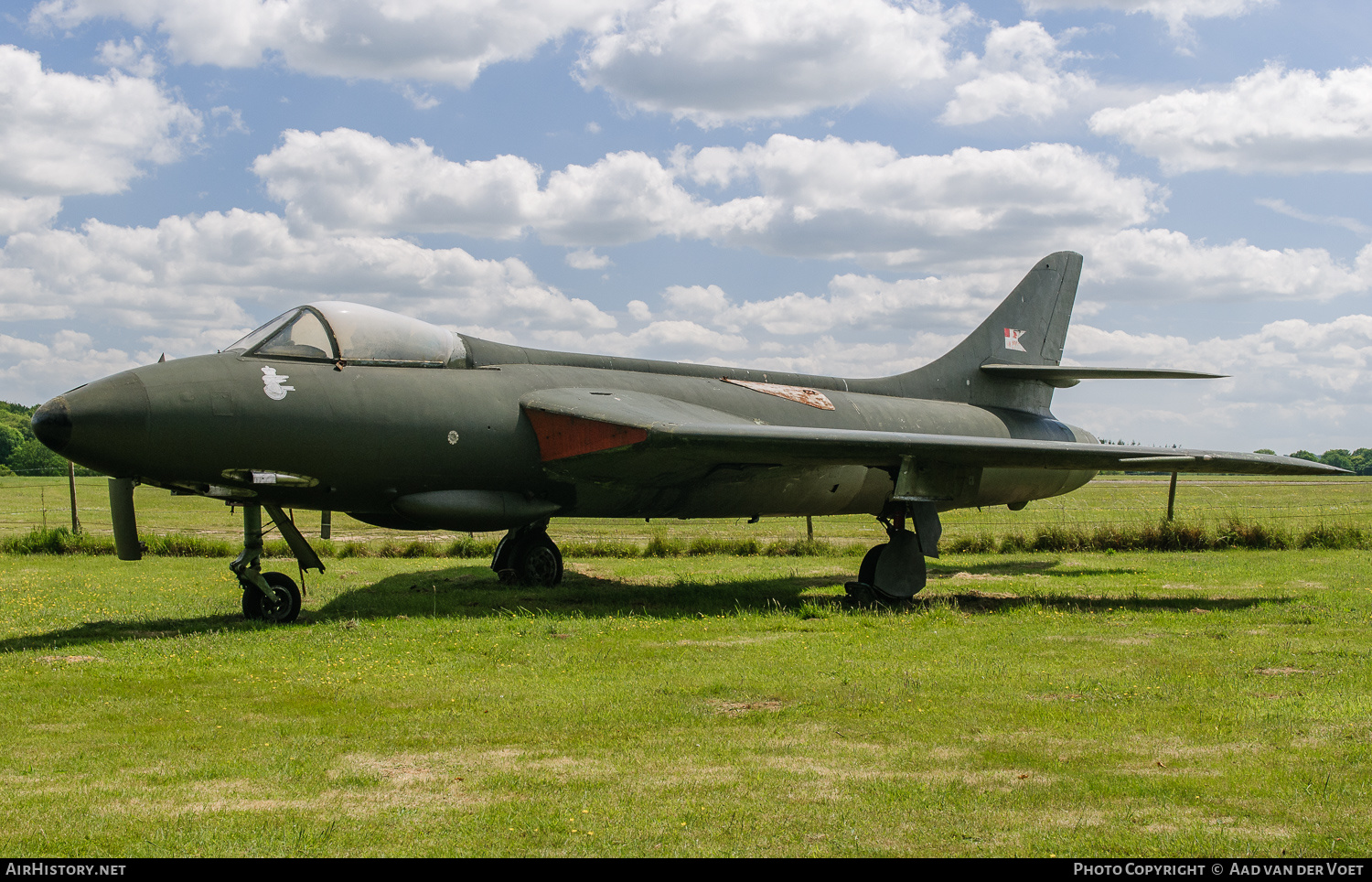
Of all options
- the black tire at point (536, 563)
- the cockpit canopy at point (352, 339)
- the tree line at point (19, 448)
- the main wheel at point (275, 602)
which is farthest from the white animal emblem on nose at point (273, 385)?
the tree line at point (19, 448)

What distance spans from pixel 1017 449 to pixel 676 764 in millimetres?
7715

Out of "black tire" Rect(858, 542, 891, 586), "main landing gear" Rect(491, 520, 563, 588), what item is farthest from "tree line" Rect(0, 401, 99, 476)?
"black tire" Rect(858, 542, 891, 586)

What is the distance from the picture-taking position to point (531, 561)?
48.7 ft

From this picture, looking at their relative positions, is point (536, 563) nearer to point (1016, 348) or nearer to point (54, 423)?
point (54, 423)

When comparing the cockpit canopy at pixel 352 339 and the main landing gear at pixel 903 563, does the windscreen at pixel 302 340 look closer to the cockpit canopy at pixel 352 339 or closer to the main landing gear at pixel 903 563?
the cockpit canopy at pixel 352 339

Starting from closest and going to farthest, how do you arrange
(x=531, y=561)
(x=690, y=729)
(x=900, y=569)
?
(x=690, y=729), (x=900, y=569), (x=531, y=561)

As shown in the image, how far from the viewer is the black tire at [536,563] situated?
14805 mm

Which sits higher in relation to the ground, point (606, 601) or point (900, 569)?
point (900, 569)

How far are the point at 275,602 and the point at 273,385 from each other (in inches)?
91.4

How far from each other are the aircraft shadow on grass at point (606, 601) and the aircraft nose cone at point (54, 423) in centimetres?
191

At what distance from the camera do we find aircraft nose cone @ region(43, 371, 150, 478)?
918 centimetres

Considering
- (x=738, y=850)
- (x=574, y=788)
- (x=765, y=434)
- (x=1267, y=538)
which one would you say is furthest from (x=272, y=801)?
(x=1267, y=538)

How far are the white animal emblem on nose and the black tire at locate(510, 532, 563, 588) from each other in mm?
5212

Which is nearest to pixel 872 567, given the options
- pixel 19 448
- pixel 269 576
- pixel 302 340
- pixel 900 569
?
pixel 900 569
